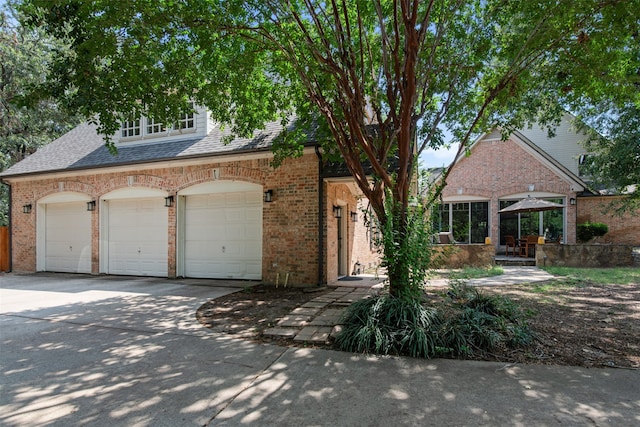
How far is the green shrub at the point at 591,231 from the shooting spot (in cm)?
1481

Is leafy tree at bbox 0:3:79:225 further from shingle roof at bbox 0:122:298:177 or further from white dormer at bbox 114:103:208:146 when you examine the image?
white dormer at bbox 114:103:208:146

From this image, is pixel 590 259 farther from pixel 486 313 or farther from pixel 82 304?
pixel 82 304

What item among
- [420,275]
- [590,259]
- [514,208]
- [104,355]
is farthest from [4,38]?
[590,259]

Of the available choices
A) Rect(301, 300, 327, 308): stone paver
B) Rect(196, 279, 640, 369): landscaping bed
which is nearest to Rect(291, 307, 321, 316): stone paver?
Rect(301, 300, 327, 308): stone paver

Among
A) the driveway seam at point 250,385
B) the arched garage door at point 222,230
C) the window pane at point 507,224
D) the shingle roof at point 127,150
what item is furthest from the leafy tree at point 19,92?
the window pane at point 507,224

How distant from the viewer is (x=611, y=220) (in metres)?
15.4

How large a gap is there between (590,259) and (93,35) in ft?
46.3

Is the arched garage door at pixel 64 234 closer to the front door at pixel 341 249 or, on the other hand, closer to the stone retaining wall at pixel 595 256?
the front door at pixel 341 249

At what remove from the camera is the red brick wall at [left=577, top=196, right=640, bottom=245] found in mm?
15266

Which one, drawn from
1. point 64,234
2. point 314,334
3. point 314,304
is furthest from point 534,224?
point 64,234

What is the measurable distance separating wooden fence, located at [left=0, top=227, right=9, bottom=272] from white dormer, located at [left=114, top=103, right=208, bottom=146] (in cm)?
569

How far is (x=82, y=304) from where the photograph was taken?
263 inches

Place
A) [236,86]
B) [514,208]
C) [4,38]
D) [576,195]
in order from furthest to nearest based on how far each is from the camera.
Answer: [4,38] → [576,195] → [514,208] → [236,86]

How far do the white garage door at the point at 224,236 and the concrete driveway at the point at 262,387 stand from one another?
437 cm
